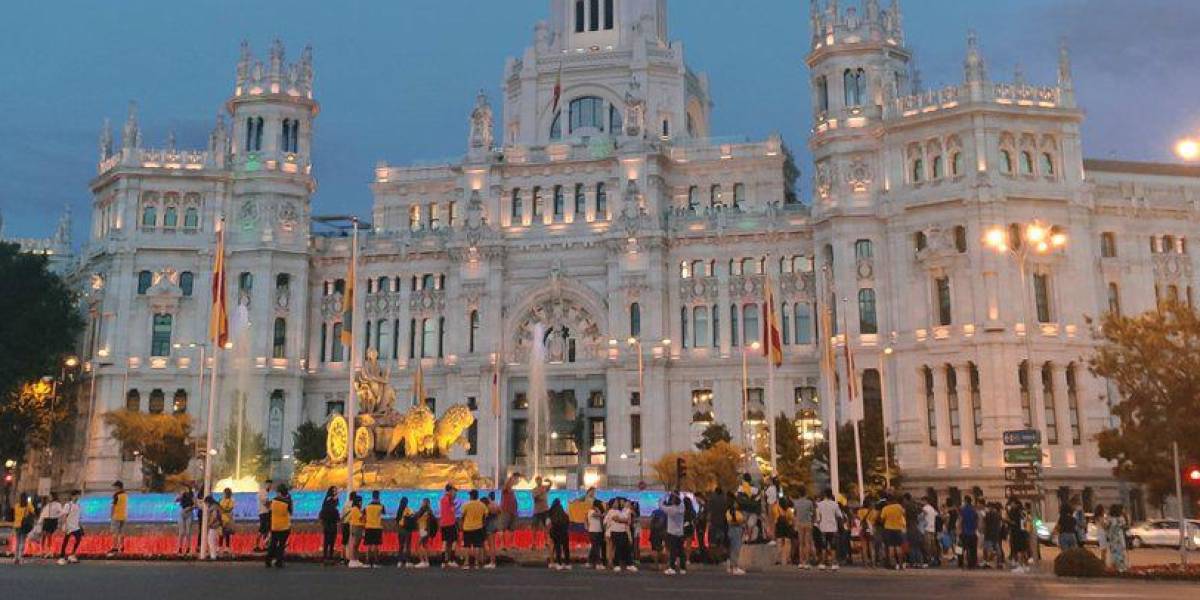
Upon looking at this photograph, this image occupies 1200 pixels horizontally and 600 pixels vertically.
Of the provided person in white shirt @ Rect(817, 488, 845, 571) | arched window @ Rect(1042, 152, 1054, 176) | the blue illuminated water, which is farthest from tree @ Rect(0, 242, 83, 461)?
arched window @ Rect(1042, 152, 1054, 176)

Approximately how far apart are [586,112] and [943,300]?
37585mm

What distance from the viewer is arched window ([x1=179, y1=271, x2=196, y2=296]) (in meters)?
87.5

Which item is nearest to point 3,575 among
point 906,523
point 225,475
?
point 906,523

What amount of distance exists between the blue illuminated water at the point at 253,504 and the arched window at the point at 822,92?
143 feet

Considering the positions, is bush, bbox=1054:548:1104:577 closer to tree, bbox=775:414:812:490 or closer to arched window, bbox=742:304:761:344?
tree, bbox=775:414:812:490

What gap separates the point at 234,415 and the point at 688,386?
115ft

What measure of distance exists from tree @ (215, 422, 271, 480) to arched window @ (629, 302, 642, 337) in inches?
1126

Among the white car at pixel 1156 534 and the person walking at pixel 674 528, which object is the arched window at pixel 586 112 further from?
the person walking at pixel 674 528

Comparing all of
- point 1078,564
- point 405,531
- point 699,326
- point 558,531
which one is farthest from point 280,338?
point 1078,564

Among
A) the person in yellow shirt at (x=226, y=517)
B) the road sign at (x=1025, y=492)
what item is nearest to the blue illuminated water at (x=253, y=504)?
the person in yellow shirt at (x=226, y=517)

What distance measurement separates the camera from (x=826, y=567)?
3228 centimetres

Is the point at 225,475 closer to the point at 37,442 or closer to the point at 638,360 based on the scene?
the point at 37,442

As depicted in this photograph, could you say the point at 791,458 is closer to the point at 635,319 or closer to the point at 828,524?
the point at 635,319

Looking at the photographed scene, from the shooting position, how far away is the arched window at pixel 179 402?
279 ft
